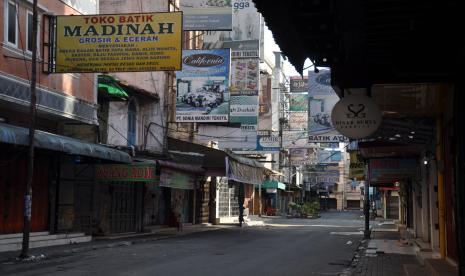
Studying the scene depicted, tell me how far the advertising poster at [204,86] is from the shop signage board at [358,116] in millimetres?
19128

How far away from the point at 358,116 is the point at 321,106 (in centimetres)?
2058

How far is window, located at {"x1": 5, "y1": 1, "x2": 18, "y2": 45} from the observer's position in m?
18.4

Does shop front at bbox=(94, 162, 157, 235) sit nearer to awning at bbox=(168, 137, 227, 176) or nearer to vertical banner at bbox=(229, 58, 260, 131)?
awning at bbox=(168, 137, 227, 176)

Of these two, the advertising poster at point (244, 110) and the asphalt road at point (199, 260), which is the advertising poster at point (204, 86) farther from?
the asphalt road at point (199, 260)

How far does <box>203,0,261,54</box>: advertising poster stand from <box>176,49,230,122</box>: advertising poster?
6142 mm

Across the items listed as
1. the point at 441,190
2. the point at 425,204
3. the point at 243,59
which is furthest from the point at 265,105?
the point at 441,190

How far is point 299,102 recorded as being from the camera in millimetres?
52812

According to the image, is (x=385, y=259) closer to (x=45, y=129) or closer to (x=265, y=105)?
(x=45, y=129)

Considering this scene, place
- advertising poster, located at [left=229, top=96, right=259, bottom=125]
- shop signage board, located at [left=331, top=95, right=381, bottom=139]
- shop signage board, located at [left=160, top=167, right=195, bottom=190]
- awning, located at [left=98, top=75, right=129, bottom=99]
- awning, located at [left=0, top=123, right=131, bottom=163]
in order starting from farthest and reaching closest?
1. advertising poster, located at [left=229, top=96, right=259, bottom=125]
2. shop signage board, located at [left=160, top=167, right=195, bottom=190]
3. awning, located at [left=98, top=75, right=129, bottom=99]
4. awning, located at [left=0, top=123, right=131, bottom=163]
5. shop signage board, located at [left=331, top=95, right=381, bottom=139]

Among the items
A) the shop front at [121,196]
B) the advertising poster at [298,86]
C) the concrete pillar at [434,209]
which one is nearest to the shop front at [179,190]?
the shop front at [121,196]

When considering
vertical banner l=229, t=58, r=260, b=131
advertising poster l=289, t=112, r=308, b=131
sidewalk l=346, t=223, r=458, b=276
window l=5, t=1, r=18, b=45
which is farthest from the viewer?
advertising poster l=289, t=112, r=308, b=131

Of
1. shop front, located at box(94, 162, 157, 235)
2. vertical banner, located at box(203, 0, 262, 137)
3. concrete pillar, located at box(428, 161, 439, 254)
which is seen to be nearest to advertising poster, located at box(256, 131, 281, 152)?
vertical banner, located at box(203, 0, 262, 137)

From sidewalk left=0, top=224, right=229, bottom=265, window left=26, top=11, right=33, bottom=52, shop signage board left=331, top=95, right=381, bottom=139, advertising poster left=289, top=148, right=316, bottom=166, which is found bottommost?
sidewalk left=0, top=224, right=229, bottom=265

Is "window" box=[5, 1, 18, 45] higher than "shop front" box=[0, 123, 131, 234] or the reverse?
higher
